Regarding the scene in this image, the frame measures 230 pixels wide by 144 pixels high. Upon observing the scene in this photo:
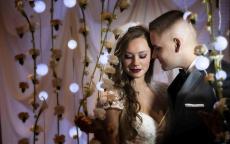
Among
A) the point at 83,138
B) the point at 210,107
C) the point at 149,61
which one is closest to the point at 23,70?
the point at 83,138

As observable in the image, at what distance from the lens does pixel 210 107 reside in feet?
9.17

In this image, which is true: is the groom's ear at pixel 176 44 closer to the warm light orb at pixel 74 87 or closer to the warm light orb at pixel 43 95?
the warm light orb at pixel 74 87

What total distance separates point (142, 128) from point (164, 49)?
0.65 meters

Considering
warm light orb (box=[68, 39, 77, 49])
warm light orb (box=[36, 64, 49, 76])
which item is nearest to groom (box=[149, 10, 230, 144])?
warm light orb (box=[68, 39, 77, 49])

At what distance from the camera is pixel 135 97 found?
308cm

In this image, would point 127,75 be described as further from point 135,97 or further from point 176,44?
point 176,44

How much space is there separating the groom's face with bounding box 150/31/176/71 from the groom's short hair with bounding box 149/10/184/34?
0.04m

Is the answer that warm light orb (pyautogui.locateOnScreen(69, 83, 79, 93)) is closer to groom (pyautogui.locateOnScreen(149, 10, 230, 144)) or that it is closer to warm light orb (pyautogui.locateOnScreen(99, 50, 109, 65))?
warm light orb (pyautogui.locateOnScreen(99, 50, 109, 65))

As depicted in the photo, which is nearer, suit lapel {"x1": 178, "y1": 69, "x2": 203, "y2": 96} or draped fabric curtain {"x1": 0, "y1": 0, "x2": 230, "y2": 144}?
suit lapel {"x1": 178, "y1": 69, "x2": 203, "y2": 96}

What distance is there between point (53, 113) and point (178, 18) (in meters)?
1.29

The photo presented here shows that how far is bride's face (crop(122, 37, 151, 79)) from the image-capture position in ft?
10.1

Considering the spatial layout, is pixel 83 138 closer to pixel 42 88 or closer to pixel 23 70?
pixel 42 88

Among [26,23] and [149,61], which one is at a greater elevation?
[26,23]

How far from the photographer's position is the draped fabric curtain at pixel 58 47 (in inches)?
122
